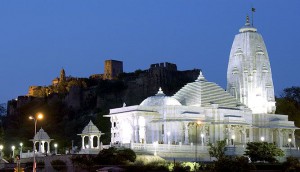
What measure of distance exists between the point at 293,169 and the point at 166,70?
73307mm

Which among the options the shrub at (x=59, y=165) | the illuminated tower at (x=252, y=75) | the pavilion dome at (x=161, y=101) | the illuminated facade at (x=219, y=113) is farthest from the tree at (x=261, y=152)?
the shrub at (x=59, y=165)

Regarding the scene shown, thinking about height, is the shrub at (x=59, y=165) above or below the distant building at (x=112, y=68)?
below

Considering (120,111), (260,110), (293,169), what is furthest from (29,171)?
(260,110)

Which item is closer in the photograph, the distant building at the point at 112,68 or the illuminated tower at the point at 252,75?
the illuminated tower at the point at 252,75

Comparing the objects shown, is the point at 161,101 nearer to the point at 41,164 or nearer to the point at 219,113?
the point at 219,113

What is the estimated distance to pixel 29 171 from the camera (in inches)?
2611

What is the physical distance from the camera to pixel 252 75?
91562 millimetres

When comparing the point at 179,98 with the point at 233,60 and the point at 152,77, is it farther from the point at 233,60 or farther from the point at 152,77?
the point at 152,77

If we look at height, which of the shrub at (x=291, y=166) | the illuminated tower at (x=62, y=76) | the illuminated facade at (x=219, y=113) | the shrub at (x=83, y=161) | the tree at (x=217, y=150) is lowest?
the shrub at (x=291, y=166)

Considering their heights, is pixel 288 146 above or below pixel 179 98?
below

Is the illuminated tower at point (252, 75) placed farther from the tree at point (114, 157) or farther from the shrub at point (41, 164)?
the shrub at point (41, 164)

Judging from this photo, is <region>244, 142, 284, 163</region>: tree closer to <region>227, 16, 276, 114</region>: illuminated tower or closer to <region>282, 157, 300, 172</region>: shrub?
<region>282, 157, 300, 172</region>: shrub

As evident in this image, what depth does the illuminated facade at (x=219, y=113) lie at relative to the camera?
79750 mm

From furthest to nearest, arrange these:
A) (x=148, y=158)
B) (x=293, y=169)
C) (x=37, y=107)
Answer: (x=37, y=107) → (x=148, y=158) → (x=293, y=169)
